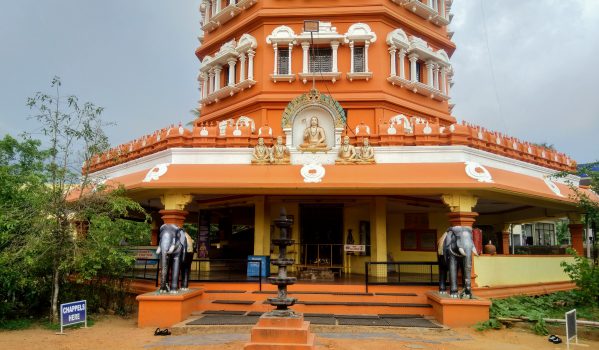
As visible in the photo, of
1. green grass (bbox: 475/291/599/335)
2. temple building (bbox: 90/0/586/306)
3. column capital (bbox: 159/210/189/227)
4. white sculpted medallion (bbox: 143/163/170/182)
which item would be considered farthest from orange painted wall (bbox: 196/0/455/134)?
green grass (bbox: 475/291/599/335)

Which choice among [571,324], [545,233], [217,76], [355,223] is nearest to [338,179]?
[355,223]

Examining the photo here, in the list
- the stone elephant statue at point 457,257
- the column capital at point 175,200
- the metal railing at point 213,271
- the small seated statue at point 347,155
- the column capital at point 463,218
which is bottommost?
the metal railing at point 213,271

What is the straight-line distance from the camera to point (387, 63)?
16656mm

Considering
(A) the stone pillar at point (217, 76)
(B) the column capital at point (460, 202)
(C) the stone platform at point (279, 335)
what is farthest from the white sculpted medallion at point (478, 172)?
(A) the stone pillar at point (217, 76)

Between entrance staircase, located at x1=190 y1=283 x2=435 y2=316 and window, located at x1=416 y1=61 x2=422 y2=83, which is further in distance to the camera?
window, located at x1=416 y1=61 x2=422 y2=83

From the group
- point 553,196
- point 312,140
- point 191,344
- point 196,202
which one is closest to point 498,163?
point 553,196

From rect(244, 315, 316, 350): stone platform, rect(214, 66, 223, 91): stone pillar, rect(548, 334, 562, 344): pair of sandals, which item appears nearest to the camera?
rect(244, 315, 316, 350): stone platform

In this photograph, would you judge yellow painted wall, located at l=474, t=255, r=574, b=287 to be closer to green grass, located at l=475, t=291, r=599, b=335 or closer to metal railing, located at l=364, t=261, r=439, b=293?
green grass, located at l=475, t=291, r=599, b=335

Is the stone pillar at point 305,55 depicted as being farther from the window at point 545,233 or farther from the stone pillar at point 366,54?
the window at point 545,233

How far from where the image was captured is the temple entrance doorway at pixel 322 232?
15.3 meters

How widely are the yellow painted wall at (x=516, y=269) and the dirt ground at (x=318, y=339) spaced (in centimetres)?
221

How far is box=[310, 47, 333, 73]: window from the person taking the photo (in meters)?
16.9

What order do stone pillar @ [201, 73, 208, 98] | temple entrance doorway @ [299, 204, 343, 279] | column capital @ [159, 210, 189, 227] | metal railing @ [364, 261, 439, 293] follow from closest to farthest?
column capital @ [159, 210, 189, 227] → metal railing @ [364, 261, 439, 293] → temple entrance doorway @ [299, 204, 343, 279] → stone pillar @ [201, 73, 208, 98]

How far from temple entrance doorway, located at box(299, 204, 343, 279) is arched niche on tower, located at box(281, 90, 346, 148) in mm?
3482
